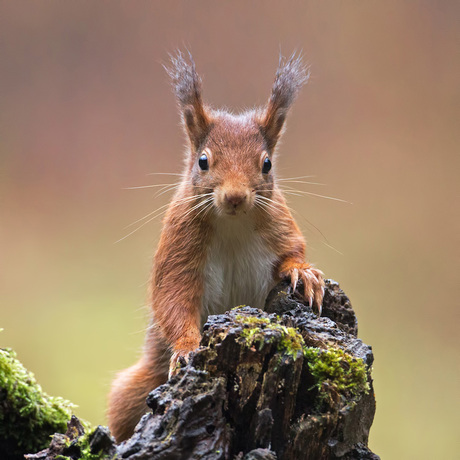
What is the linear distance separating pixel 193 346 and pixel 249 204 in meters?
0.52

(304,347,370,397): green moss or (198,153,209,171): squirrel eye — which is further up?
(198,153,209,171): squirrel eye

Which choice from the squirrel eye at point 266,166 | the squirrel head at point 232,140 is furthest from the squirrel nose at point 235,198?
the squirrel eye at point 266,166

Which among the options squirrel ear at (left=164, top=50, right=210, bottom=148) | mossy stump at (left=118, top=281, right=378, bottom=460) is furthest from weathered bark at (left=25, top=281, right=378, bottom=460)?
squirrel ear at (left=164, top=50, right=210, bottom=148)

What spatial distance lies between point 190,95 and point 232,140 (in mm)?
265

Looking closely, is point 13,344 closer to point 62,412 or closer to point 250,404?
point 62,412

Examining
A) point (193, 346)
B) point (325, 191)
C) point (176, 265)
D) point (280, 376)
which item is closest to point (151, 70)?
point (325, 191)

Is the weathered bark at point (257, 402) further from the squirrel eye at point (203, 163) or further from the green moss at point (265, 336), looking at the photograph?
the squirrel eye at point (203, 163)

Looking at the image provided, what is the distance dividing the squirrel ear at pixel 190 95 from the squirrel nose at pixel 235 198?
0.42 metres

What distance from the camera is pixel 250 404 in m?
1.33

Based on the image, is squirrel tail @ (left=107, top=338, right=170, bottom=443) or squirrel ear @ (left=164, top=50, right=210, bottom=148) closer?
squirrel ear @ (left=164, top=50, right=210, bottom=148)

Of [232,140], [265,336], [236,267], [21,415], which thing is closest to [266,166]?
[232,140]

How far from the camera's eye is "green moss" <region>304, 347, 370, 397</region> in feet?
4.62

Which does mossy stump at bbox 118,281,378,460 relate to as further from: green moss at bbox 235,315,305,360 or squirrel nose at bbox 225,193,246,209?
squirrel nose at bbox 225,193,246,209

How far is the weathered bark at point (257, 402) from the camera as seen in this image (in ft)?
4.10
